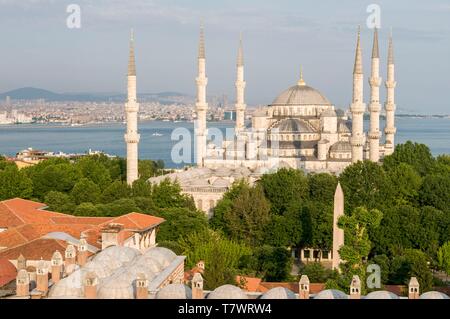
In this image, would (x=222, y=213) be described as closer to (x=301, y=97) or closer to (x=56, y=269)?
(x=56, y=269)

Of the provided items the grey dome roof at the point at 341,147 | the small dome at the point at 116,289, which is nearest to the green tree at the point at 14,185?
the grey dome roof at the point at 341,147

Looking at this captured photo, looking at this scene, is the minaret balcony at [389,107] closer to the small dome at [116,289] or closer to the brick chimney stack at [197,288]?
the small dome at [116,289]

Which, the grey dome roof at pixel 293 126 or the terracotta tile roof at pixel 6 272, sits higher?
the grey dome roof at pixel 293 126

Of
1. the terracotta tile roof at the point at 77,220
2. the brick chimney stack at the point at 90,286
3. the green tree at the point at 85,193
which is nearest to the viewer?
the brick chimney stack at the point at 90,286

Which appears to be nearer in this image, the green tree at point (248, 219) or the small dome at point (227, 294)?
the small dome at point (227, 294)

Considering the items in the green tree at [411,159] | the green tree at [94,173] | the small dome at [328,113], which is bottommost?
the green tree at [94,173]

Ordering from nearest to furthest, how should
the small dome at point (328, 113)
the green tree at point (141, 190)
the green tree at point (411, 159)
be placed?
the green tree at point (141, 190) → the green tree at point (411, 159) → the small dome at point (328, 113)
